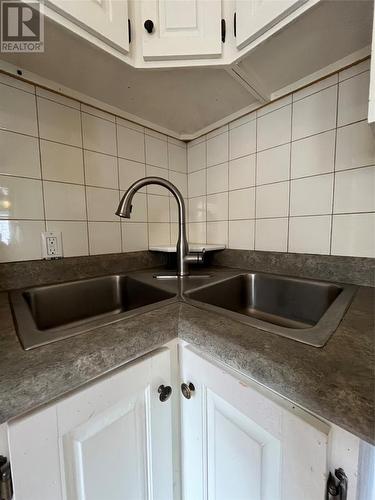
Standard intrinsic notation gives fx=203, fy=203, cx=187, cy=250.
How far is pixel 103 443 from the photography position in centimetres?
38

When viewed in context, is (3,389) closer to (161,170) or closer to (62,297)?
(62,297)

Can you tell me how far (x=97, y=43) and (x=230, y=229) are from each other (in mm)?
885

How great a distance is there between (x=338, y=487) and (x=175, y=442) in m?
0.37

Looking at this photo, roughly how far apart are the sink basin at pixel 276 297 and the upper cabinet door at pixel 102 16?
0.82 metres

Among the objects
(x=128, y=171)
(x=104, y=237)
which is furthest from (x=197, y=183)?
(x=104, y=237)

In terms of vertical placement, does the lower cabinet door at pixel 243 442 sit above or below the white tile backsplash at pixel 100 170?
below

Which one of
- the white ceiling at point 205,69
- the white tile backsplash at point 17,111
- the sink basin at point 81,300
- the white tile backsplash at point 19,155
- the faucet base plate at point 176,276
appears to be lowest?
the sink basin at point 81,300

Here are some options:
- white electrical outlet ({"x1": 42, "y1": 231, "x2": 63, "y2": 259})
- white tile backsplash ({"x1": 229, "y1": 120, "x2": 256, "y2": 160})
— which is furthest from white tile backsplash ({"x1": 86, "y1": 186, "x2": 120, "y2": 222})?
white tile backsplash ({"x1": 229, "y1": 120, "x2": 256, "y2": 160})

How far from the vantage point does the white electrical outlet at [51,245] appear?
0.81 metres

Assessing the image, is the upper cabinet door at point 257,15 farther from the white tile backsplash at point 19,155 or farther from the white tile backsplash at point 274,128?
the white tile backsplash at point 19,155

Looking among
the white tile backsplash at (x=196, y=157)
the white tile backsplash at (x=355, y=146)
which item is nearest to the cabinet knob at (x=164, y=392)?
the white tile backsplash at (x=355, y=146)

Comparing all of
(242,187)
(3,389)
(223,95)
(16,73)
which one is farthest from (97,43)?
(3,389)

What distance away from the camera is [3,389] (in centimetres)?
26

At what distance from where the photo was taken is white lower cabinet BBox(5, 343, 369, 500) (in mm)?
294
